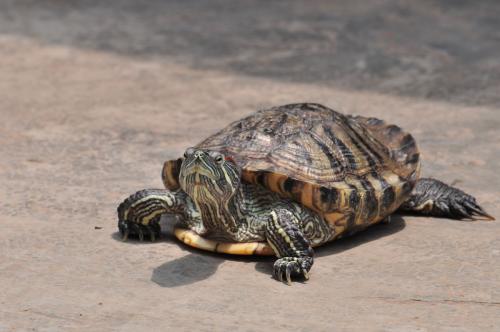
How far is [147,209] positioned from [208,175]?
649 millimetres

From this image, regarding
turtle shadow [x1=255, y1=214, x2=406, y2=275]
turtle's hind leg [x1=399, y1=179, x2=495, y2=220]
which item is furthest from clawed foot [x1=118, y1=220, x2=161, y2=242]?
turtle's hind leg [x1=399, y1=179, x2=495, y2=220]

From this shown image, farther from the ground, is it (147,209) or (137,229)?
(147,209)

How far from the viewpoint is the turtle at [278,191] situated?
518 centimetres

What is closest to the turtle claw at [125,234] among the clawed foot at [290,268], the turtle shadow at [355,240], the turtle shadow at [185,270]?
the turtle shadow at [185,270]

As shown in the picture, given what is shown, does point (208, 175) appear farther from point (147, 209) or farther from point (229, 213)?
point (147, 209)

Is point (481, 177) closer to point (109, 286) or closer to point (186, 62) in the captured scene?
point (109, 286)

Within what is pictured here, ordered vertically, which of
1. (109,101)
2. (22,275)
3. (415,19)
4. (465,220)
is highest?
(415,19)

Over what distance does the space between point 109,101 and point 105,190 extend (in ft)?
8.22

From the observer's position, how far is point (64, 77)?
954 centimetres

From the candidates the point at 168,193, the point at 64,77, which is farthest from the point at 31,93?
the point at 168,193

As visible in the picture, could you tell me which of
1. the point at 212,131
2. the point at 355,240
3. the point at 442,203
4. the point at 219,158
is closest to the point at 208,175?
the point at 219,158

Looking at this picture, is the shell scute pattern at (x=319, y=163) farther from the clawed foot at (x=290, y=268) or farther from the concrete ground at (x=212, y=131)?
the clawed foot at (x=290, y=268)

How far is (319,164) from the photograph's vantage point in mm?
5559

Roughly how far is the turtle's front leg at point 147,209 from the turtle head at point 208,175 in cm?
37
